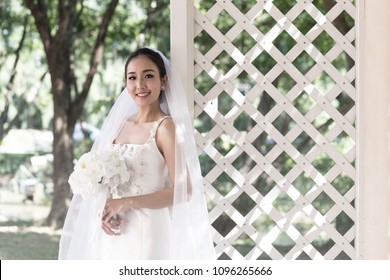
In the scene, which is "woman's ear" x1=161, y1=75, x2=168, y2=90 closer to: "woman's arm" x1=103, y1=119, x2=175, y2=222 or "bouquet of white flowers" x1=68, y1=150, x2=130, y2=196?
"woman's arm" x1=103, y1=119, x2=175, y2=222

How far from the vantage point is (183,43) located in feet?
11.6

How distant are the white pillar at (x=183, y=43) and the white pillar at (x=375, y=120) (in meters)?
0.83

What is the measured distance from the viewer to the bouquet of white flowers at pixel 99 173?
3.22 meters

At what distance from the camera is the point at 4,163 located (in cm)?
945

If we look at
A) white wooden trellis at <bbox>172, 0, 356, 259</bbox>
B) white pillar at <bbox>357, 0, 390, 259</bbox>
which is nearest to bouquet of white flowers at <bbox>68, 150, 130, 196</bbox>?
white wooden trellis at <bbox>172, 0, 356, 259</bbox>

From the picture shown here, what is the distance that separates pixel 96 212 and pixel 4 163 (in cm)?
641

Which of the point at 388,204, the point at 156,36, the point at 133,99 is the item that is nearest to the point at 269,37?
the point at 133,99

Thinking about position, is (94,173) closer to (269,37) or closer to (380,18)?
(269,37)

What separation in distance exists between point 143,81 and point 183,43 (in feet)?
1.09

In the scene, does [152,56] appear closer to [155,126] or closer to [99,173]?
[155,126]

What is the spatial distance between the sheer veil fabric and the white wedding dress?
0.07 meters

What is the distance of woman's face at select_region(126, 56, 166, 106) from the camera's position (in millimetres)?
3340

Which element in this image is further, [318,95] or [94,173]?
[318,95]

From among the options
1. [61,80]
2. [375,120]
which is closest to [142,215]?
[375,120]
